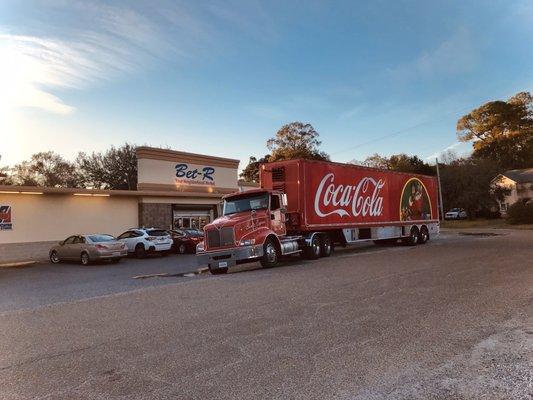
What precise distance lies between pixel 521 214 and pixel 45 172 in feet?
189

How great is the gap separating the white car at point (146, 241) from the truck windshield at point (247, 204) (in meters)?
8.52

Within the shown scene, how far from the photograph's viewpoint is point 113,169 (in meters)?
56.9

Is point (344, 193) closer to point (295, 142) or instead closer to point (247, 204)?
point (247, 204)

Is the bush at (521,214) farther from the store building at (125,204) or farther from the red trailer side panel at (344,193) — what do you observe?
the store building at (125,204)

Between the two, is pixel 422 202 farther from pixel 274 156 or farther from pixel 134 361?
pixel 274 156

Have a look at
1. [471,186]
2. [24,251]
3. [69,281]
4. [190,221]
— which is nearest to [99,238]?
[24,251]

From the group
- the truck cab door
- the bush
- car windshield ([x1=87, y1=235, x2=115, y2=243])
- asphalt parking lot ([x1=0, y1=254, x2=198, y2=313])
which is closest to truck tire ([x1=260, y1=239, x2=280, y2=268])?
the truck cab door

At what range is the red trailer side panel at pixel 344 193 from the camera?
1948 centimetres

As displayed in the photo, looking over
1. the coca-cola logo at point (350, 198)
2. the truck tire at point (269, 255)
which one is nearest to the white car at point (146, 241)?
the coca-cola logo at point (350, 198)

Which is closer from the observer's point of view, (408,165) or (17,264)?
(17,264)

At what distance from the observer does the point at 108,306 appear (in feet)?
32.8

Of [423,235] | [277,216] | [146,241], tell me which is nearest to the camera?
[277,216]

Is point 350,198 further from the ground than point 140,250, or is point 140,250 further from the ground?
point 350,198

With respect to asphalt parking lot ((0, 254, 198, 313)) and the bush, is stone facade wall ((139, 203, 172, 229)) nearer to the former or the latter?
asphalt parking lot ((0, 254, 198, 313))
